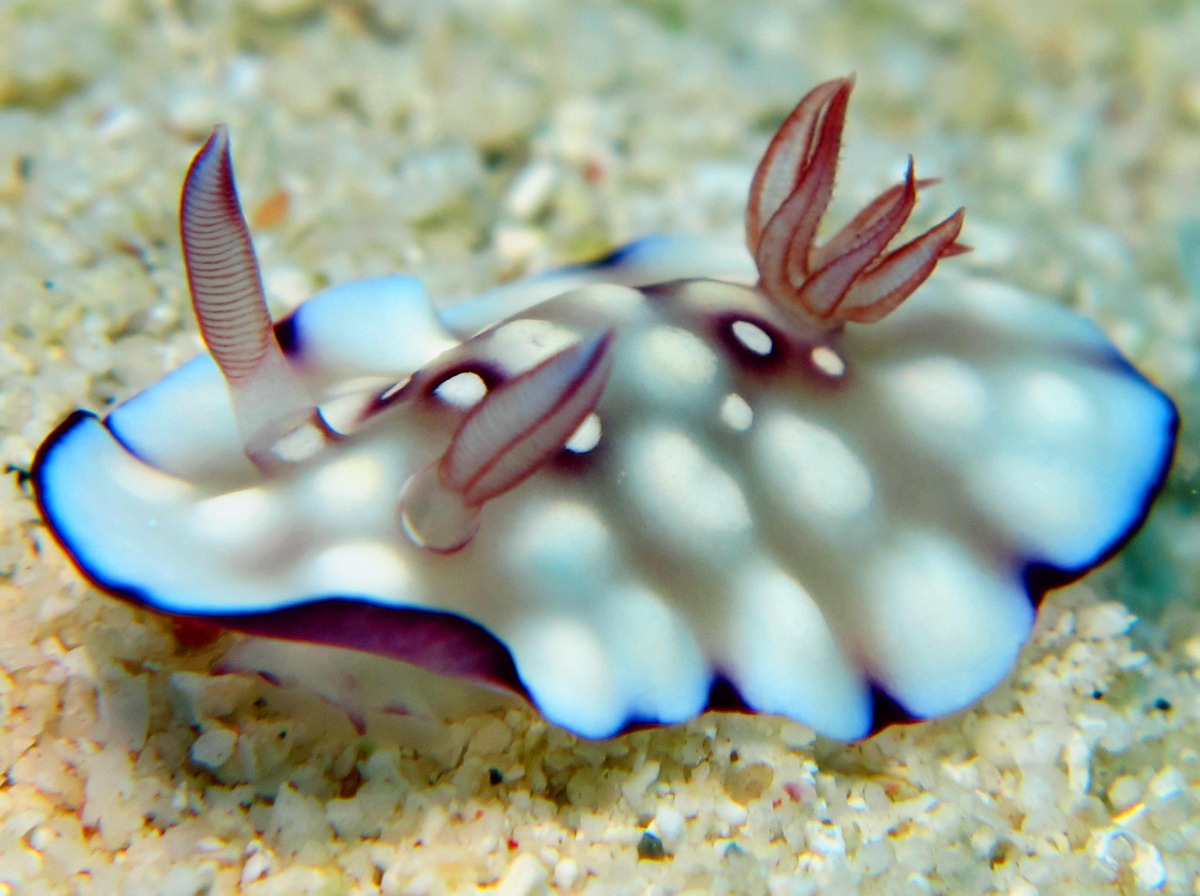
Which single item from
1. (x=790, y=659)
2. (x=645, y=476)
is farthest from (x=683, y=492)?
(x=790, y=659)

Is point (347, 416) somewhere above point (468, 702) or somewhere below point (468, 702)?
above

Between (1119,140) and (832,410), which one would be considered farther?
(1119,140)

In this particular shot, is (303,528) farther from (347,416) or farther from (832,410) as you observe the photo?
(832,410)

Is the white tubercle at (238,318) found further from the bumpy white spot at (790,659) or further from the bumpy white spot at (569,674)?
the bumpy white spot at (790,659)

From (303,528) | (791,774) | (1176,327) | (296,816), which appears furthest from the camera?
(1176,327)

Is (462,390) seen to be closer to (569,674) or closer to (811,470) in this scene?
(569,674)

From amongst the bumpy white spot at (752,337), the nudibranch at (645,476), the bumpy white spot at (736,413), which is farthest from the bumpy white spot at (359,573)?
the bumpy white spot at (752,337)

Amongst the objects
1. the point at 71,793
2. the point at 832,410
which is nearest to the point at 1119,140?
the point at 832,410
